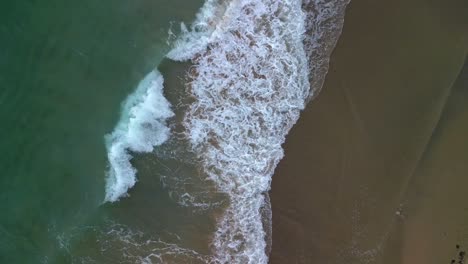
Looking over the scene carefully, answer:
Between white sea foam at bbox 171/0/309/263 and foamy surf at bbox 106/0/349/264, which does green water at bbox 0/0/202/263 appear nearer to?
foamy surf at bbox 106/0/349/264

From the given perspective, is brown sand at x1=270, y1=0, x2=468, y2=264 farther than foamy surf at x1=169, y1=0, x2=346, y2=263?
No

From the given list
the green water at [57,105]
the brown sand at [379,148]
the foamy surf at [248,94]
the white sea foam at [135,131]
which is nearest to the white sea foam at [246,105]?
the foamy surf at [248,94]

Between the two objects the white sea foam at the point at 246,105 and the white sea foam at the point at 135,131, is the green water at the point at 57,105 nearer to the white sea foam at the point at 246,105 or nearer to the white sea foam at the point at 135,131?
the white sea foam at the point at 135,131

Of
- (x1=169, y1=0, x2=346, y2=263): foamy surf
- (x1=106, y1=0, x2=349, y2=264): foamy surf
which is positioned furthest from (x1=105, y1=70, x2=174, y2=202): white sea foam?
(x1=169, y1=0, x2=346, y2=263): foamy surf

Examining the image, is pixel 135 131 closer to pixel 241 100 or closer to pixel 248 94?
pixel 241 100

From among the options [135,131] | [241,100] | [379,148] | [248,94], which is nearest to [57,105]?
[135,131]

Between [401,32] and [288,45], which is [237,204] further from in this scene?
[401,32]

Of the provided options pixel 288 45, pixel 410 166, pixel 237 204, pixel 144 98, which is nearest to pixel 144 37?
pixel 144 98
